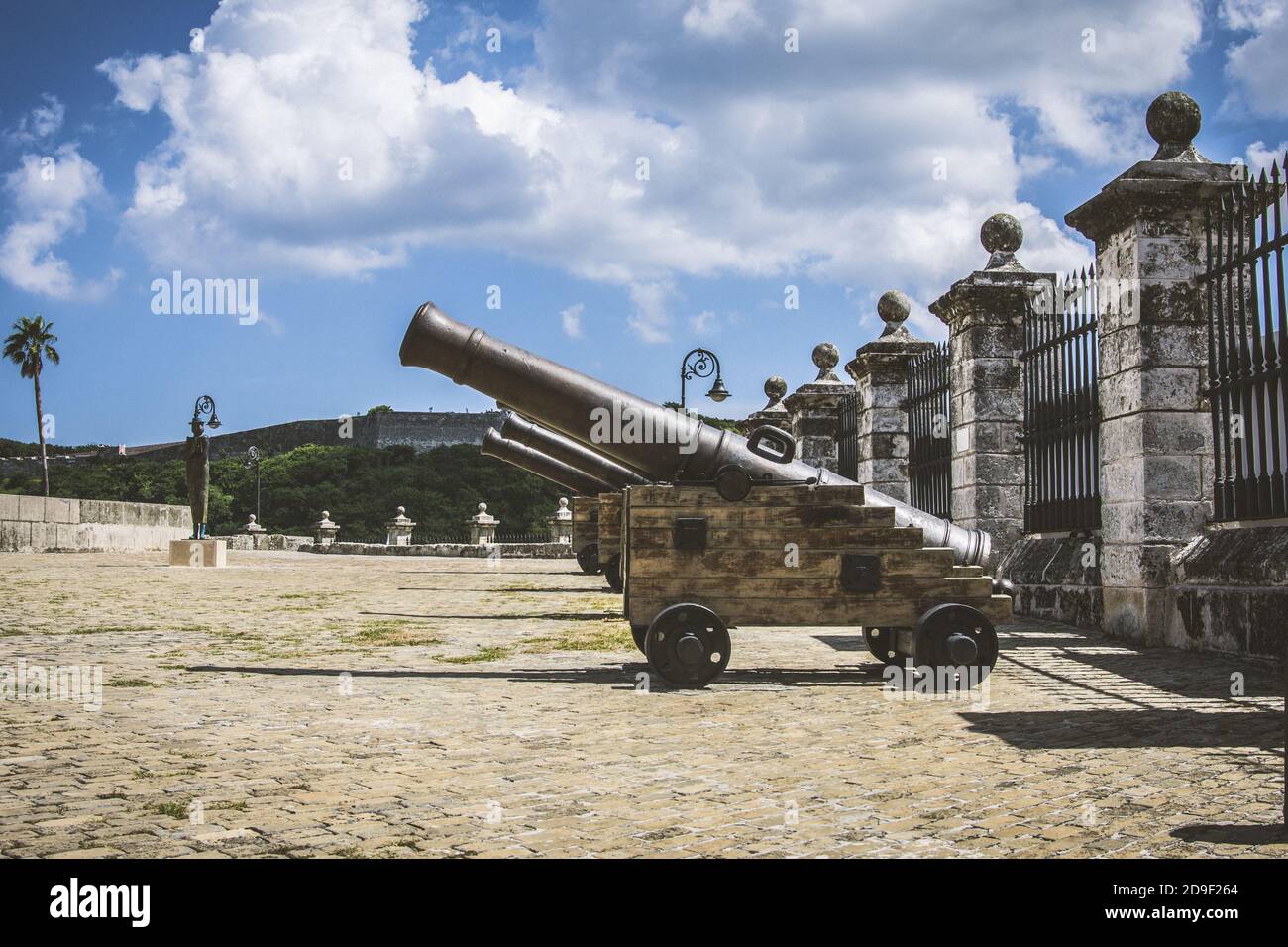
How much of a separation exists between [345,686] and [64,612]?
5664mm

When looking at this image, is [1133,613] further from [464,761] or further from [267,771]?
[267,771]

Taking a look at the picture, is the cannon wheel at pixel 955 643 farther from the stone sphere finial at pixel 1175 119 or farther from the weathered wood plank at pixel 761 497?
the stone sphere finial at pixel 1175 119

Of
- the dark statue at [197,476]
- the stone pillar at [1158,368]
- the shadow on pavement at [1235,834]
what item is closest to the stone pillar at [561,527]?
the dark statue at [197,476]

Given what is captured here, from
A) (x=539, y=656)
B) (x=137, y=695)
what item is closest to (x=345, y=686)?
(x=137, y=695)

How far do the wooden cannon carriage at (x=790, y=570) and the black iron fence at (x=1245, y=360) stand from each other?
218 cm

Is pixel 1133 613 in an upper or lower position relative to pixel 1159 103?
lower

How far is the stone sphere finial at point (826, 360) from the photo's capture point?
58.1ft

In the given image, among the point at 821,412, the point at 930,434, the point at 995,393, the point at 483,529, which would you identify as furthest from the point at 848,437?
the point at 483,529

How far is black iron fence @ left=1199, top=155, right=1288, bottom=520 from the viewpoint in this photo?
7.07 meters

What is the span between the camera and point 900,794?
3.73 meters

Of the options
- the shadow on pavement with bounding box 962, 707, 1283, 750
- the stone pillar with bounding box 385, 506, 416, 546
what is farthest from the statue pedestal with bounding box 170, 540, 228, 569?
the shadow on pavement with bounding box 962, 707, 1283, 750

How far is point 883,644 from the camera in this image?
7.28m

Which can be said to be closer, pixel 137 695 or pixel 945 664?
pixel 137 695

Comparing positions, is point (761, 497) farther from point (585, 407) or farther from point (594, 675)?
point (594, 675)
